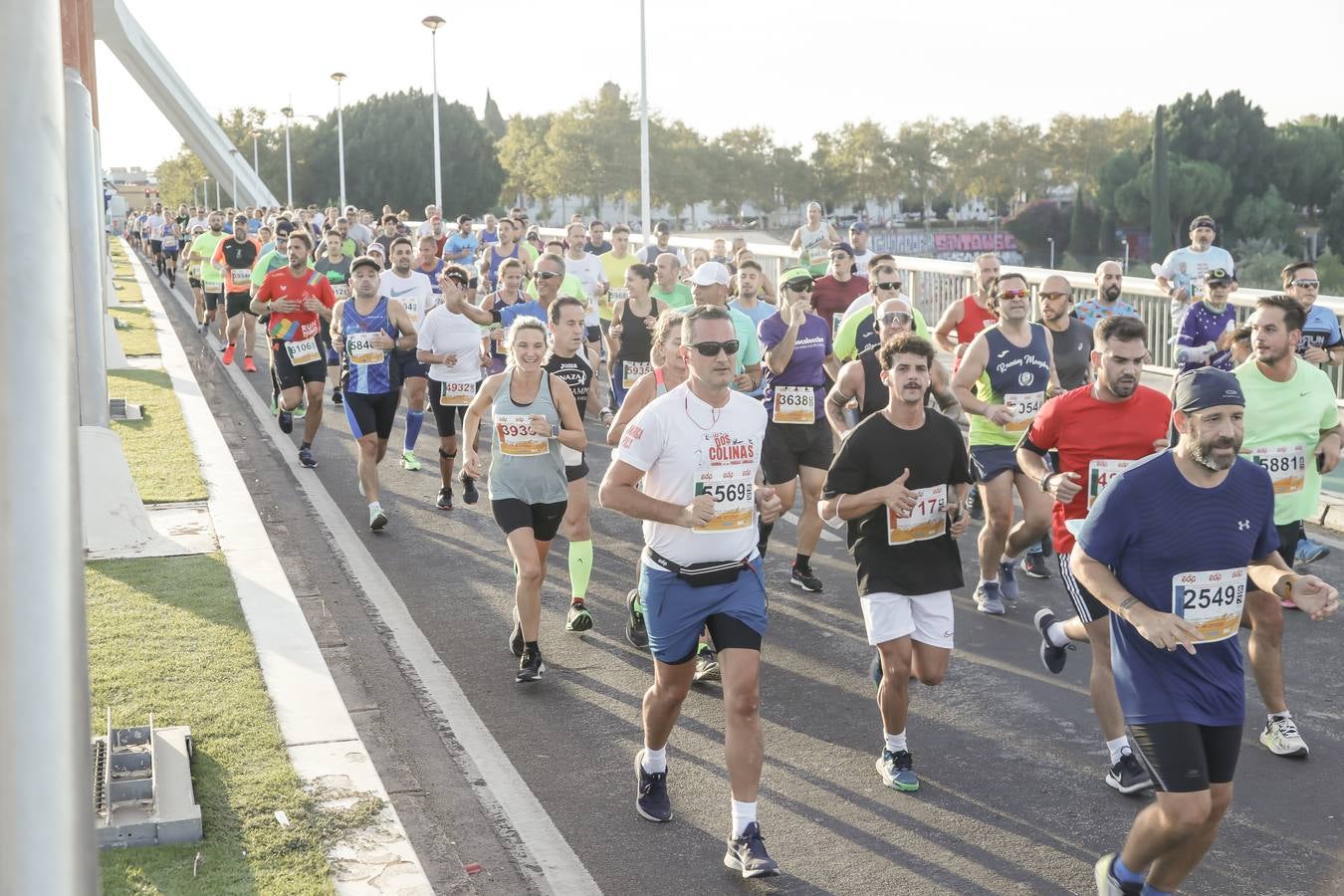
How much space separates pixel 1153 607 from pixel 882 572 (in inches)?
68.6

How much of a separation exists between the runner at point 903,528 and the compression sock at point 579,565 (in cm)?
265

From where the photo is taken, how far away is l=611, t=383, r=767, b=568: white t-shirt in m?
5.95

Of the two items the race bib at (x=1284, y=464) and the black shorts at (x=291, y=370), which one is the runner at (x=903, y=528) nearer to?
the race bib at (x=1284, y=464)

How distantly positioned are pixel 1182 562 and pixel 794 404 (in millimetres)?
5236

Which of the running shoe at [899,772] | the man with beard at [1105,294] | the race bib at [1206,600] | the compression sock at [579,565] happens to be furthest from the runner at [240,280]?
the race bib at [1206,600]

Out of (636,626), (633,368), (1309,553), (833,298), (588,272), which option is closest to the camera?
(636,626)

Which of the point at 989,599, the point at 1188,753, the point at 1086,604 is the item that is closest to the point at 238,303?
the point at 989,599

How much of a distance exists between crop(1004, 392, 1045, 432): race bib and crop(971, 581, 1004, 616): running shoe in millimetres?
956

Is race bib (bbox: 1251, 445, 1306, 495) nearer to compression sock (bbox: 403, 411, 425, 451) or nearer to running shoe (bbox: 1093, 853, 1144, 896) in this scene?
running shoe (bbox: 1093, 853, 1144, 896)

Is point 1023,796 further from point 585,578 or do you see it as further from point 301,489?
point 301,489

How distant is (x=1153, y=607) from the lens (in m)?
4.99

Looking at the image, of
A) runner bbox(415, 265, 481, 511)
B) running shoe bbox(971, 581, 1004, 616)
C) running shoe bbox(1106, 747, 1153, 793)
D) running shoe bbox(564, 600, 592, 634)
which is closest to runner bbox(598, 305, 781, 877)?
running shoe bbox(1106, 747, 1153, 793)

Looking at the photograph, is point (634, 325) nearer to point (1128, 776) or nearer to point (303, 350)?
point (303, 350)

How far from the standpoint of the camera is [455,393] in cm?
1289
